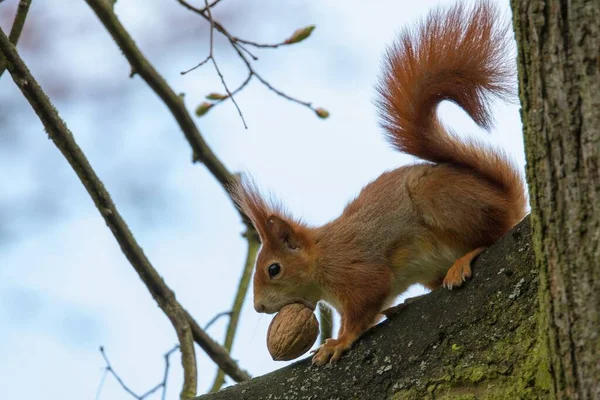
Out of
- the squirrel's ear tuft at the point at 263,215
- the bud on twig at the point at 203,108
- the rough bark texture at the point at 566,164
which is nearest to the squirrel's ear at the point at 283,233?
the squirrel's ear tuft at the point at 263,215

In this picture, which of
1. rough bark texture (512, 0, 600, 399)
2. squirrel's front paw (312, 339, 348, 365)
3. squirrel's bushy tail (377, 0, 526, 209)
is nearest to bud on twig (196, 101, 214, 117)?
squirrel's bushy tail (377, 0, 526, 209)

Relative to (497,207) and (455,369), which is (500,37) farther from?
(455,369)

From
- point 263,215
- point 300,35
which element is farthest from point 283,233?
point 300,35

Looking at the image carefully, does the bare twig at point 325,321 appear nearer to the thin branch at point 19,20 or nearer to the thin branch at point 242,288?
the thin branch at point 242,288

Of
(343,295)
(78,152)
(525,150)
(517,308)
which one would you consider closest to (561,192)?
(525,150)

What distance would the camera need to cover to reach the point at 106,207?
118 inches

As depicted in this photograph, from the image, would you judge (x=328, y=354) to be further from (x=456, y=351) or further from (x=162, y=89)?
(x=162, y=89)

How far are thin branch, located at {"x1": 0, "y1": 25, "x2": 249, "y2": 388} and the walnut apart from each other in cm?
54

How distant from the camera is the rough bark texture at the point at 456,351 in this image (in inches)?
79.4

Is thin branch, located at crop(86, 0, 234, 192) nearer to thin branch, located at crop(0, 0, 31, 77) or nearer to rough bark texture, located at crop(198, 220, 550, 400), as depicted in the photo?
thin branch, located at crop(0, 0, 31, 77)

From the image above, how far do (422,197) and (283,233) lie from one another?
646 mm

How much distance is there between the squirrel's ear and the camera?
3.04 m

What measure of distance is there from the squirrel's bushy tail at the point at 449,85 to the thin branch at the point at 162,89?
3.02 ft

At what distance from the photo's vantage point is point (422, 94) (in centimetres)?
269
